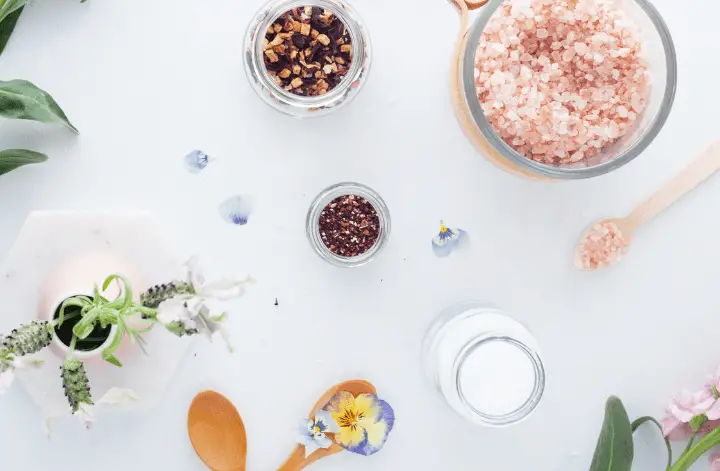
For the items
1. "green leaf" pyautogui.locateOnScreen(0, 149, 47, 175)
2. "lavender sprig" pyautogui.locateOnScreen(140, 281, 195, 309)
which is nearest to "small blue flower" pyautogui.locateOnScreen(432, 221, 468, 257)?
"lavender sprig" pyautogui.locateOnScreen(140, 281, 195, 309)

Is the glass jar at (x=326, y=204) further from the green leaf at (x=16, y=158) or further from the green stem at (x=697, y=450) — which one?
the green stem at (x=697, y=450)

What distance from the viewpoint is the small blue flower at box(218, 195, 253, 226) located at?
89 centimetres

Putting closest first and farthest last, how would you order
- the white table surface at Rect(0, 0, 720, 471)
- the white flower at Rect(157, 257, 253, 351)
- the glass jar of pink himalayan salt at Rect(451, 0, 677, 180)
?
the white flower at Rect(157, 257, 253, 351)
the glass jar of pink himalayan salt at Rect(451, 0, 677, 180)
the white table surface at Rect(0, 0, 720, 471)

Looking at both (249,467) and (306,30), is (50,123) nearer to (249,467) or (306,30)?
(306,30)

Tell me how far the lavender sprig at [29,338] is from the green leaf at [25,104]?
0.80ft

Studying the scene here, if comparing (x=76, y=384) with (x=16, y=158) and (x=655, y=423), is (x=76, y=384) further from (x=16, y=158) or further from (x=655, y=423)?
(x=655, y=423)

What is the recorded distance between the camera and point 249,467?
2.98ft

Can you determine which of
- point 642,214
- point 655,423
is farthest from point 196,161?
point 655,423

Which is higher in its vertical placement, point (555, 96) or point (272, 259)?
point (555, 96)

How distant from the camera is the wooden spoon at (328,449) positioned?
0.90 m

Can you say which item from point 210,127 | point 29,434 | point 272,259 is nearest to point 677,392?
point 272,259

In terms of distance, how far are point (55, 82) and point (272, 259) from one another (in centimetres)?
31

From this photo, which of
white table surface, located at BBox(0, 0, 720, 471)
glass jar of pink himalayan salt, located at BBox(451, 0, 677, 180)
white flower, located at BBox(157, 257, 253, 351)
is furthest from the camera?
white table surface, located at BBox(0, 0, 720, 471)

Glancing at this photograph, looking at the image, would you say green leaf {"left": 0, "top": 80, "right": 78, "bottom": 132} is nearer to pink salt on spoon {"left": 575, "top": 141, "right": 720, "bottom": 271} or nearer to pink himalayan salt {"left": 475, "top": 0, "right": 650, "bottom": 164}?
pink himalayan salt {"left": 475, "top": 0, "right": 650, "bottom": 164}
